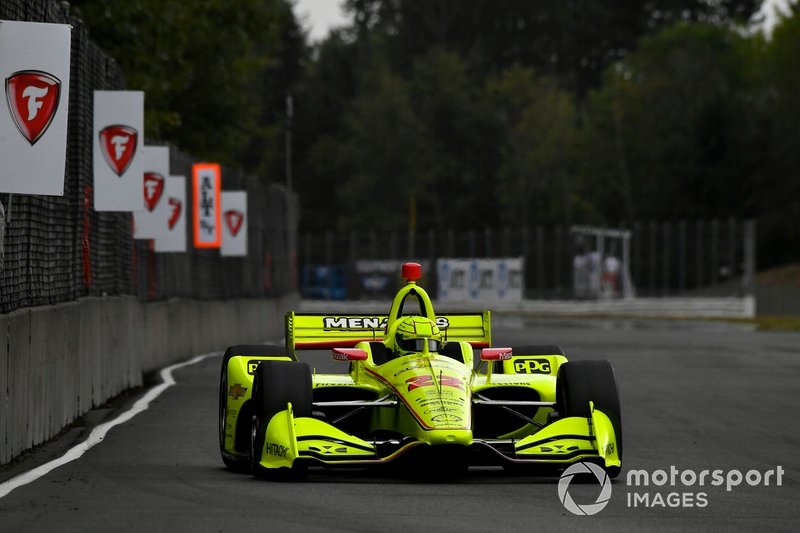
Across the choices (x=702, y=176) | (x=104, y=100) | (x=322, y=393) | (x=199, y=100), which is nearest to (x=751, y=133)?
(x=702, y=176)

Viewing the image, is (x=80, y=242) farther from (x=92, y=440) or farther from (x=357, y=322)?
(x=357, y=322)

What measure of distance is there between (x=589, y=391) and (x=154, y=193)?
14.8 m

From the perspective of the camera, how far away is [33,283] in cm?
1551

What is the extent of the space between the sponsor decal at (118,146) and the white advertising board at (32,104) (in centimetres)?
672

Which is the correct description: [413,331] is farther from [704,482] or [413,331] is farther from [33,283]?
[33,283]

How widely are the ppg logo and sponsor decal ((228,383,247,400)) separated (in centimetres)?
197

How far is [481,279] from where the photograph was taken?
Result: 202 ft

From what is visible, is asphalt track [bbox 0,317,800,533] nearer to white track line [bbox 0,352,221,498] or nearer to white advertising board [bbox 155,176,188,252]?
white track line [bbox 0,352,221,498]

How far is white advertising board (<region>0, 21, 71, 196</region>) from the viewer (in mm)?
13188

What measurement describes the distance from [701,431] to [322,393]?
4.37 meters

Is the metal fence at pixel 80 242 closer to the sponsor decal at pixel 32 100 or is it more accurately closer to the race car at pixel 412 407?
the sponsor decal at pixel 32 100

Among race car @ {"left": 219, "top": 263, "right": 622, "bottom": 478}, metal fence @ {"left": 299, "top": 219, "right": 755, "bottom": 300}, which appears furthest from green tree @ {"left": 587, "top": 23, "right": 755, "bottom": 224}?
race car @ {"left": 219, "top": 263, "right": 622, "bottom": 478}

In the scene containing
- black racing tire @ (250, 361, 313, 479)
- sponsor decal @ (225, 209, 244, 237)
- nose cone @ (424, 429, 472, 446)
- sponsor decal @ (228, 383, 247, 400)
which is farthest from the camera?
sponsor decal @ (225, 209, 244, 237)

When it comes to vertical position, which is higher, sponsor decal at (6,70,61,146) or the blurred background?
the blurred background
